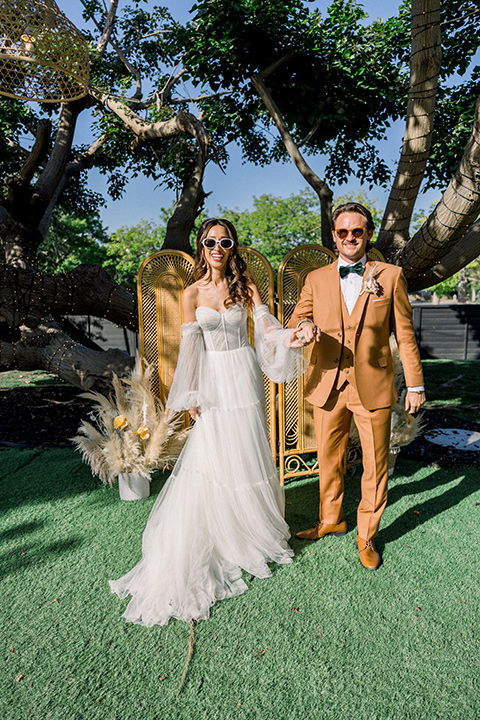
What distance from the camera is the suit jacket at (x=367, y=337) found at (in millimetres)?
2938

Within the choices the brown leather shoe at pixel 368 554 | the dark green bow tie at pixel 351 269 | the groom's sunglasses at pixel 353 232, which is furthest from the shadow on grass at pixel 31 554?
the groom's sunglasses at pixel 353 232

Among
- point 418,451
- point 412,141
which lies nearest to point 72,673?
point 418,451

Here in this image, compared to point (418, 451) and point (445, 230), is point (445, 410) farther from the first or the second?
point (445, 230)

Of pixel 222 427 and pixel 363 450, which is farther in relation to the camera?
pixel 363 450

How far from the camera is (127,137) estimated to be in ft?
25.3

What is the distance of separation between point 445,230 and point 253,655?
13.0 feet

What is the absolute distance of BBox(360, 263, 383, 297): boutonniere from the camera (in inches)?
113

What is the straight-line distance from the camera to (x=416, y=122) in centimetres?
454

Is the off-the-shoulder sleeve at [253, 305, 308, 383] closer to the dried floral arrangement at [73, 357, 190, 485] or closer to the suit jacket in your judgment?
the suit jacket

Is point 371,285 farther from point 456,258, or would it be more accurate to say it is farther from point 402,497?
point 456,258

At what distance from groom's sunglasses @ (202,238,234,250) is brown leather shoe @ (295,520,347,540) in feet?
7.03

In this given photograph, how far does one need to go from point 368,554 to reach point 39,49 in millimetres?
3596

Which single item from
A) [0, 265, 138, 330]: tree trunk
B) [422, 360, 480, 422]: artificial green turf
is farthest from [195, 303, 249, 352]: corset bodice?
[422, 360, 480, 422]: artificial green turf

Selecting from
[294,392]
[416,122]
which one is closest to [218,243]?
[294,392]
